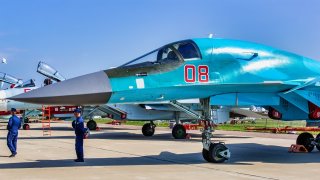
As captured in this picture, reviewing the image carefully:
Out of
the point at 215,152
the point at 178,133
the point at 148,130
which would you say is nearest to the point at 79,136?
the point at 215,152

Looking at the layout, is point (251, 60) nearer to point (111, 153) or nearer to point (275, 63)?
point (275, 63)

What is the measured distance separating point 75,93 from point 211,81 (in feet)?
10.2

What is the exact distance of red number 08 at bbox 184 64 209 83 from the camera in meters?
9.08

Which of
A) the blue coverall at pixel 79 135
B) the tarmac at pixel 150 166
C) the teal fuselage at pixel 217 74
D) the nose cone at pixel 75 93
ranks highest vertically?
the teal fuselage at pixel 217 74

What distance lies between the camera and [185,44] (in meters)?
9.52

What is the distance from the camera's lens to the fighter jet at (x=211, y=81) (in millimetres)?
8234

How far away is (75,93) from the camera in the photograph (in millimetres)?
7844

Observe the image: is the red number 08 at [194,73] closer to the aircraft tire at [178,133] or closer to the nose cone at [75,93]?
Answer: the nose cone at [75,93]

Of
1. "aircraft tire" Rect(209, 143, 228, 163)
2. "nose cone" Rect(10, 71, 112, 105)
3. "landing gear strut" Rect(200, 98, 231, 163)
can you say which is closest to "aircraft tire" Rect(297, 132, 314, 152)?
"landing gear strut" Rect(200, 98, 231, 163)

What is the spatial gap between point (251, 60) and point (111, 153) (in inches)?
201

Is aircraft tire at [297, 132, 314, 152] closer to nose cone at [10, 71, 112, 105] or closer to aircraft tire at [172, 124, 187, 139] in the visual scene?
aircraft tire at [172, 124, 187, 139]

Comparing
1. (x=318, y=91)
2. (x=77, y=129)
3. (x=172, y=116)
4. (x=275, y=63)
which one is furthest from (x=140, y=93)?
(x=172, y=116)

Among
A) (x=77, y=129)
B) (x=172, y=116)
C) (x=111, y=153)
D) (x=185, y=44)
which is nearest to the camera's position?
(x=185, y=44)

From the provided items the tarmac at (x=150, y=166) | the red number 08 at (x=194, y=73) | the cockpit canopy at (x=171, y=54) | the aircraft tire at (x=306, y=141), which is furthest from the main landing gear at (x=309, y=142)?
the cockpit canopy at (x=171, y=54)
